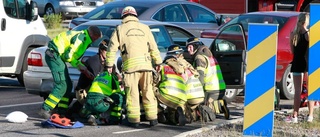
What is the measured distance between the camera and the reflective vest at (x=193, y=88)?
1170 cm

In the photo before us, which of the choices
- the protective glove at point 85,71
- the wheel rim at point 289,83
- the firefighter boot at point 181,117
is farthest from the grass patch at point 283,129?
the wheel rim at point 289,83

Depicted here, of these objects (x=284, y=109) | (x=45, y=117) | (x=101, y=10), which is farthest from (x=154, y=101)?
(x=101, y=10)

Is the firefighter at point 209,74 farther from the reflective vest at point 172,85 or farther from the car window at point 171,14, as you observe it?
the car window at point 171,14

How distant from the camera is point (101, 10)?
58.1 ft

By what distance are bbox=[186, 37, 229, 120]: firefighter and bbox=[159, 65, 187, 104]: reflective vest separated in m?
0.47

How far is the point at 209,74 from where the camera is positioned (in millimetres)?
12070

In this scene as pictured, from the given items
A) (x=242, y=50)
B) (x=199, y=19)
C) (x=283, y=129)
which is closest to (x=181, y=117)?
(x=283, y=129)

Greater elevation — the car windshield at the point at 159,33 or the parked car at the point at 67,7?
the car windshield at the point at 159,33

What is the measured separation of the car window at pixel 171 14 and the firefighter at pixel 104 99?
6127 mm

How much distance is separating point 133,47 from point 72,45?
101 cm

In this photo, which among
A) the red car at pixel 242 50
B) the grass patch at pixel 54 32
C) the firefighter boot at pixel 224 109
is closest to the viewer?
the firefighter boot at pixel 224 109

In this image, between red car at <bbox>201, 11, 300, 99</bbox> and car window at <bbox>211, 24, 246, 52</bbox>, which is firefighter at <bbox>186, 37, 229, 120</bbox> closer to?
red car at <bbox>201, 11, 300, 99</bbox>

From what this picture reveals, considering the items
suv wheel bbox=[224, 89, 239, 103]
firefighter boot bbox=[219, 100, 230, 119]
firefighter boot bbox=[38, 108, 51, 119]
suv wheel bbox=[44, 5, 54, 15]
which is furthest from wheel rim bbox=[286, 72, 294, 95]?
suv wheel bbox=[44, 5, 54, 15]

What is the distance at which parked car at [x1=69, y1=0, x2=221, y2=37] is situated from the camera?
1736 cm
